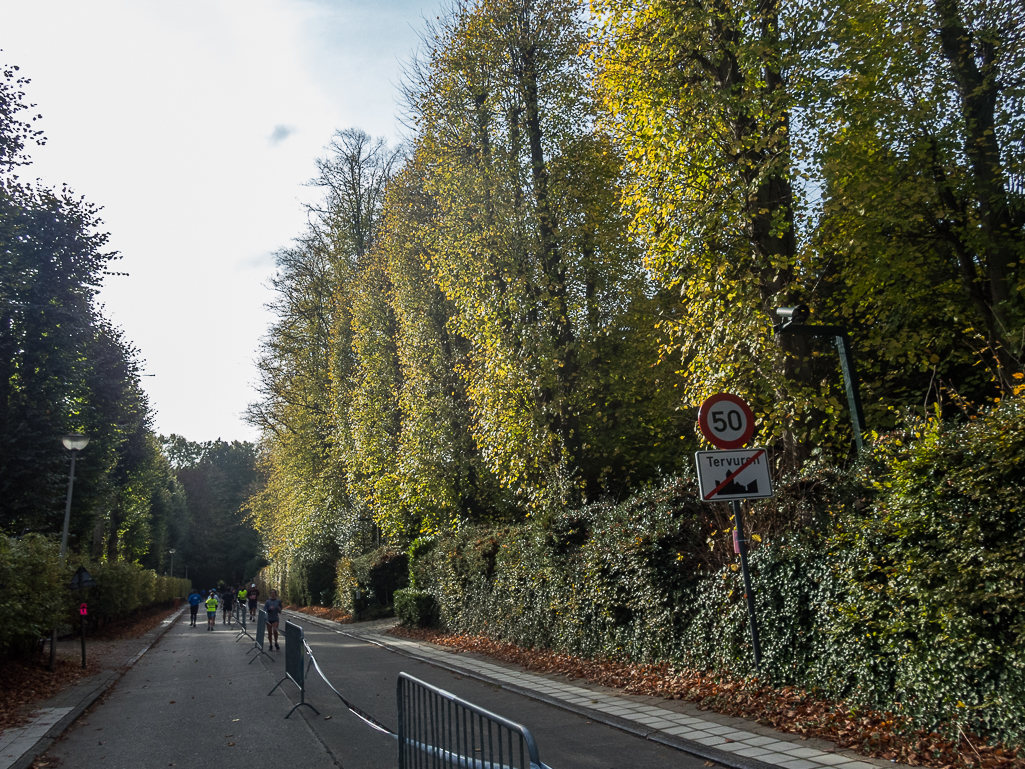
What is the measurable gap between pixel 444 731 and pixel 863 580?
4382mm

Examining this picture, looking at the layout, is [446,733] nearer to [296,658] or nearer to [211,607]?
[296,658]

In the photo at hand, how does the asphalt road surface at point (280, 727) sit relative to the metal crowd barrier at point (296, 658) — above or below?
below

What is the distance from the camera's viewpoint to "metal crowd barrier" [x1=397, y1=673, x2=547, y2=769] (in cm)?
386

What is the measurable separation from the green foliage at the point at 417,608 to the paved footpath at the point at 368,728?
7000 millimetres

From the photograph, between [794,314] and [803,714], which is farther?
[794,314]

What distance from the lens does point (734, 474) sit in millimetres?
7910

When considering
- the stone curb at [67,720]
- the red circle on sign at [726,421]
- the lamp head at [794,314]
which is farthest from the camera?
the lamp head at [794,314]

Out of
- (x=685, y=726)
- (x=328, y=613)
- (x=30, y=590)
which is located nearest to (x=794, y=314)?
(x=685, y=726)

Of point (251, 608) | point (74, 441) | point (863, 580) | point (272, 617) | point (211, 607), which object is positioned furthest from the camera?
point (251, 608)

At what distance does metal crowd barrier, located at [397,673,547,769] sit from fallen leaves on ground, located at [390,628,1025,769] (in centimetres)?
323

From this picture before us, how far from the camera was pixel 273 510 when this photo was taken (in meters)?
51.6

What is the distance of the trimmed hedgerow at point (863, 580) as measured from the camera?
552cm

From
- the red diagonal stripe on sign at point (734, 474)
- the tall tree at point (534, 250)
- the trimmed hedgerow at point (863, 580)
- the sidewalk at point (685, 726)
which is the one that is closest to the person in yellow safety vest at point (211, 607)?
the tall tree at point (534, 250)

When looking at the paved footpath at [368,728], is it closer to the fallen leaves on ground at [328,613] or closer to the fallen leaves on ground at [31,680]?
the fallen leaves on ground at [31,680]
